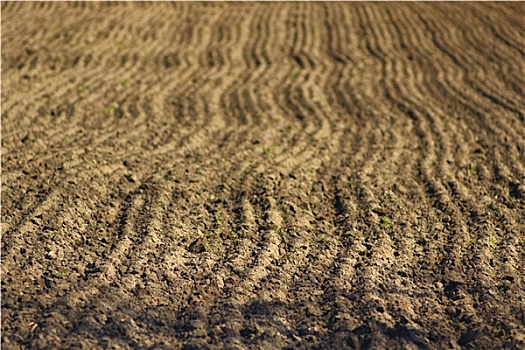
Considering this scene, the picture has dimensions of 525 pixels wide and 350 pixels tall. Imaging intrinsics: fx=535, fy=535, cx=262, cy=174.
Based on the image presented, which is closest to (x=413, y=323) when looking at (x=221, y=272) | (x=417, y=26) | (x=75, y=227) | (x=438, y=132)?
(x=221, y=272)

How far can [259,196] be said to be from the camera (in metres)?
5.92

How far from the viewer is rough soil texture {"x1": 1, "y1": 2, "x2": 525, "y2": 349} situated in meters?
3.95

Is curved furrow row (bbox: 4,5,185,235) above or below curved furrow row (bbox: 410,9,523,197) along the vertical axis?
above

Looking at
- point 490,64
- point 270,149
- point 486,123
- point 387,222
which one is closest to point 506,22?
point 490,64

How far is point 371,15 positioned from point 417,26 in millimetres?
1565

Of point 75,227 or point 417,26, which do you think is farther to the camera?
point 417,26

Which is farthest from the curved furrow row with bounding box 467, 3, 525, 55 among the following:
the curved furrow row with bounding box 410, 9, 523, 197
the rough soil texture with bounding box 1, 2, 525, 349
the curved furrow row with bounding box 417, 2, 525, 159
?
the curved furrow row with bounding box 410, 9, 523, 197

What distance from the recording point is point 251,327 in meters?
3.85

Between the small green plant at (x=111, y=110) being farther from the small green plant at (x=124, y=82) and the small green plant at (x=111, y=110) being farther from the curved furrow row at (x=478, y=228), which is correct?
the curved furrow row at (x=478, y=228)

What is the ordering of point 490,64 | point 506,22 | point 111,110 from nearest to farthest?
1. point 111,110
2. point 490,64
3. point 506,22

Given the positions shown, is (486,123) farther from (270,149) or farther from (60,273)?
(60,273)

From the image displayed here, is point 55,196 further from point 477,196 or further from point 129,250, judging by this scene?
point 477,196

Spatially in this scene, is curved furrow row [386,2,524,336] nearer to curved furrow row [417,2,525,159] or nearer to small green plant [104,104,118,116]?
curved furrow row [417,2,525,159]

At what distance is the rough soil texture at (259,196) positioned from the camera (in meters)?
3.95
